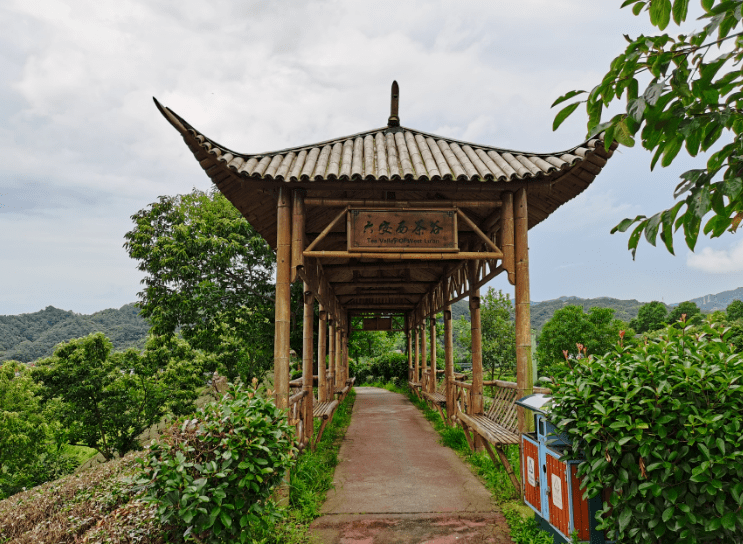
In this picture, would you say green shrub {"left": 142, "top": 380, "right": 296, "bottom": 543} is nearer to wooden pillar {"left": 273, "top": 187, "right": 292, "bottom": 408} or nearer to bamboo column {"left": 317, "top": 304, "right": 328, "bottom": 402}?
wooden pillar {"left": 273, "top": 187, "right": 292, "bottom": 408}

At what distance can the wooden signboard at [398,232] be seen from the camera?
565cm

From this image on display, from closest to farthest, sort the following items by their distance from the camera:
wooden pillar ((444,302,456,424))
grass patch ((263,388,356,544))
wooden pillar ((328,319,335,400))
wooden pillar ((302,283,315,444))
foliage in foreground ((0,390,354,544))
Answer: foliage in foreground ((0,390,354,544))
grass patch ((263,388,356,544))
wooden pillar ((302,283,315,444))
wooden pillar ((444,302,456,424))
wooden pillar ((328,319,335,400))

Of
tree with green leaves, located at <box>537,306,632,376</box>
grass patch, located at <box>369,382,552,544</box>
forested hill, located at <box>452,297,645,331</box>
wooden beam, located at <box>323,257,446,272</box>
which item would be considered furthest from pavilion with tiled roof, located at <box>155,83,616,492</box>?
forested hill, located at <box>452,297,645,331</box>

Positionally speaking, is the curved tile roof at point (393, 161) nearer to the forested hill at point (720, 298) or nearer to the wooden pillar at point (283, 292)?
the wooden pillar at point (283, 292)

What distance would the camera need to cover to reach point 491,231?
23.9ft

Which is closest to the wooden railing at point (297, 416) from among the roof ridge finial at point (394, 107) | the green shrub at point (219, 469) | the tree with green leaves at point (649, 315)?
the green shrub at point (219, 469)

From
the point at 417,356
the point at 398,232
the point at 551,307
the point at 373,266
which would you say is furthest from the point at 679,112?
the point at 551,307

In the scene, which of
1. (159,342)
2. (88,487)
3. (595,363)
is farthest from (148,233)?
(595,363)

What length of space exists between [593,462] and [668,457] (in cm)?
47

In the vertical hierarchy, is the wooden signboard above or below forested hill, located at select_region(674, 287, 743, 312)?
below

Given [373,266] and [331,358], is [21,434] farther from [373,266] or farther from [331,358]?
[373,266]

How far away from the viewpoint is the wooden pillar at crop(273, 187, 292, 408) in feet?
18.1

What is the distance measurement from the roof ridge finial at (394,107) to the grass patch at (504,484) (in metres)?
5.19

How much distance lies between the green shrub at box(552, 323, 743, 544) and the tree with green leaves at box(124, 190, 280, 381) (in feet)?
53.0
